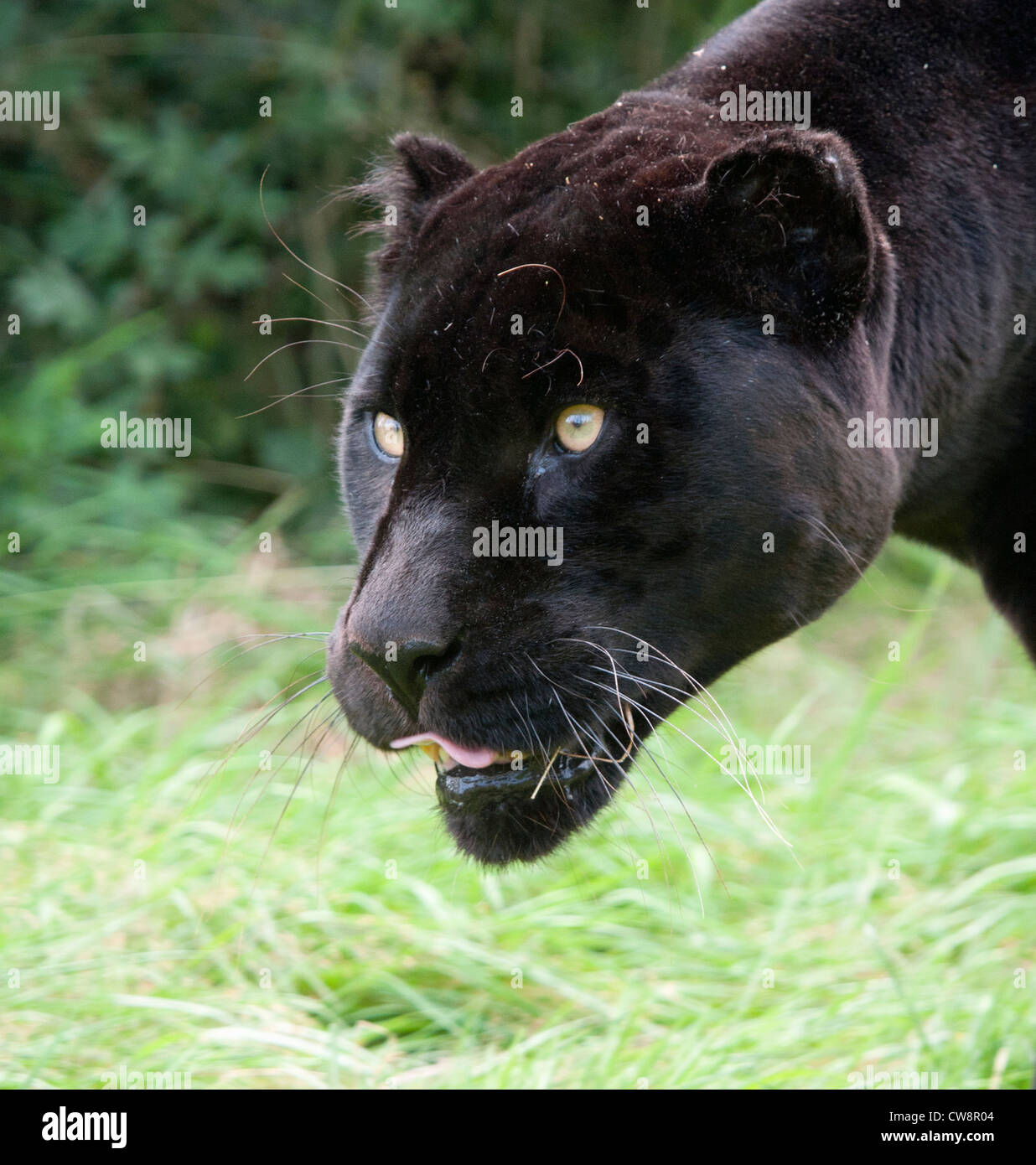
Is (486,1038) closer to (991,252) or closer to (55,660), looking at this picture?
(991,252)

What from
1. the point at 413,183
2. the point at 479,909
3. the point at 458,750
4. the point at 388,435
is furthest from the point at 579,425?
the point at 479,909

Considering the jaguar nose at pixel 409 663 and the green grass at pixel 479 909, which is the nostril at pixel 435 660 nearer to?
the jaguar nose at pixel 409 663

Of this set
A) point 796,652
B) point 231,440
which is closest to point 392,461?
point 796,652

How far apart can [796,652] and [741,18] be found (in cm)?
312

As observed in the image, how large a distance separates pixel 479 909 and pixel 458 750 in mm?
1551

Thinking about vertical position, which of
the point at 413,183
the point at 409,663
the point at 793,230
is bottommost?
the point at 409,663

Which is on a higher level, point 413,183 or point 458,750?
point 413,183

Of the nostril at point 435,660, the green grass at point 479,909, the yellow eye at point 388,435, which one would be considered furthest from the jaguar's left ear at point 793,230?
the green grass at point 479,909

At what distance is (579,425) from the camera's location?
1912 mm

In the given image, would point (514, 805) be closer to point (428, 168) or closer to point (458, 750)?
point (458, 750)

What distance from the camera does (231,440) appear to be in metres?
6.07

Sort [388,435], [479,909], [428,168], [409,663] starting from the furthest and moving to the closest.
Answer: [479,909] < [428,168] < [388,435] < [409,663]

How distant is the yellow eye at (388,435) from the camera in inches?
83.7

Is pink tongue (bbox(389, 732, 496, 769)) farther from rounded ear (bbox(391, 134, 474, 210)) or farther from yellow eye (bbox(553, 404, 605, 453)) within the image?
rounded ear (bbox(391, 134, 474, 210))
